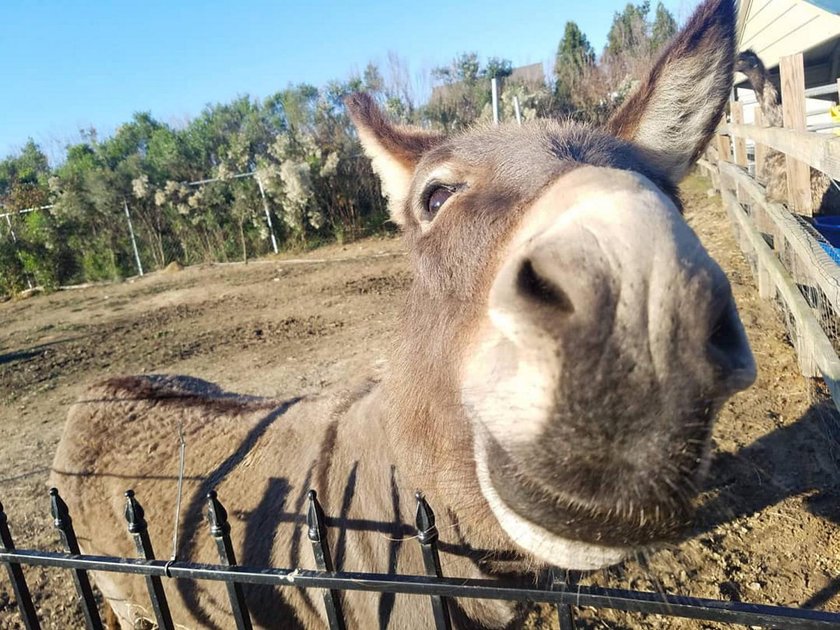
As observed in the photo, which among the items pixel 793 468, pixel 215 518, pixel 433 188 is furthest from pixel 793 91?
pixel 215 518

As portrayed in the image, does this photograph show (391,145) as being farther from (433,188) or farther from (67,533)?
(67,533)

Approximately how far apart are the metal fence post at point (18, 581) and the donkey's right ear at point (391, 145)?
7.35 ft

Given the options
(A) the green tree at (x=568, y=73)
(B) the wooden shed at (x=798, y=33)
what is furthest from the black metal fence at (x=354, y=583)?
(A) the green tree at (x=568, y=73)

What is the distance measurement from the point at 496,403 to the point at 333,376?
6.68 meters

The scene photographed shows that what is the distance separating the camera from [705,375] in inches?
43.5

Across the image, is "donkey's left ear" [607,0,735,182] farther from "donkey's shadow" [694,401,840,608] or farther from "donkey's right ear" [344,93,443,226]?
"donkey's shadow" [694,401,840,608]

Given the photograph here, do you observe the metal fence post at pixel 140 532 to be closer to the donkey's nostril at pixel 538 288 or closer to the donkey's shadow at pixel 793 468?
the donkey's nostril at pixel 538 288

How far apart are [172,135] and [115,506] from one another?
25428 millimetres

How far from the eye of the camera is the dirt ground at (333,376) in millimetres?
3576

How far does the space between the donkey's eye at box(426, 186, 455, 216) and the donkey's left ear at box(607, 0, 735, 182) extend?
2.80 feet

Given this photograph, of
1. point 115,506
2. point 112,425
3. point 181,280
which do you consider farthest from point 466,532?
point 181,280

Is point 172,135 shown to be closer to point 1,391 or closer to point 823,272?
point 1,391

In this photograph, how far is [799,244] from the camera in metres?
4.88

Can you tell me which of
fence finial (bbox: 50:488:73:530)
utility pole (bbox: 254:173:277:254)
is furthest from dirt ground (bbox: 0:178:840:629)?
fence finial (bbox: 50:488:73:530)
